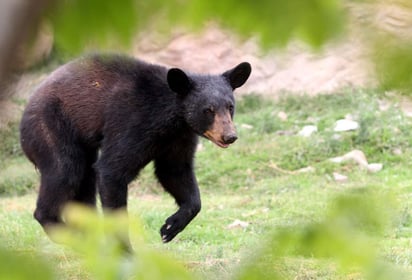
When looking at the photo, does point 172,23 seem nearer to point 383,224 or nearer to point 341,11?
point 341,11

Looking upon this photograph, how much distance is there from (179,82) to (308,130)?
5.64 metres

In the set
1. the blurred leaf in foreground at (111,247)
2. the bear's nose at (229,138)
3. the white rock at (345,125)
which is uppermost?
the blurred leaf in foreground at (111,247)

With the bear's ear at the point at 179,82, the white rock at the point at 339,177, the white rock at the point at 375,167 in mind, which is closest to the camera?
the bear's ear at the point at 179,82

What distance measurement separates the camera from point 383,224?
1.23 meters

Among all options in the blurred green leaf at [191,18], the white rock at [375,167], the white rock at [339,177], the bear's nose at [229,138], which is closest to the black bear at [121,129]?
the bear's nose at [229,138]

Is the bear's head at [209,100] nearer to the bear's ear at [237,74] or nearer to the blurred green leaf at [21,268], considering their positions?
the bear's ear at [237,74]

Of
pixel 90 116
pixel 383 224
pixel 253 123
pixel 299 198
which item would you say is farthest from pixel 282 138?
pixel 383 224

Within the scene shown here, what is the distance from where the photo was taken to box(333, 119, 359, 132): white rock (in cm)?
1094

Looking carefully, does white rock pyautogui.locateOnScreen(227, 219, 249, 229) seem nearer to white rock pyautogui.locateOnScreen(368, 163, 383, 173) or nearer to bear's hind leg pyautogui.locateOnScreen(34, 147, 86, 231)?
bear's hind leg pyautogui.locateOnScreen(34, 147, 86, 231)

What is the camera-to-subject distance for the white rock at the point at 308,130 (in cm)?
1123

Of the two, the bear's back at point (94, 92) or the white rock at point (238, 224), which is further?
the white rock at point (238, 224)

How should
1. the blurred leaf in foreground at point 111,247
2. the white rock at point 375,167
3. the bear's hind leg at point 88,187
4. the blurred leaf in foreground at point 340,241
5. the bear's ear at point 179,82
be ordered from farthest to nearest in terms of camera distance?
the white rock at point 375,167
the bear's hind leg at point 88,187
the bear's ear at point 179,82
the blurred leaf in foreground at point 340,241
the blurred leaf in foreground at point 111,247

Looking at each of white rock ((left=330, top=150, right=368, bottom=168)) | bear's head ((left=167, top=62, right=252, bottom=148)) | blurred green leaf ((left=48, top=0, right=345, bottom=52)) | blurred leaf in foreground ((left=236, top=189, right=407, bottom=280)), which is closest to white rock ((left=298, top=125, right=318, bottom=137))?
white rock ((left=330, top=150, right=368, bottom=168))

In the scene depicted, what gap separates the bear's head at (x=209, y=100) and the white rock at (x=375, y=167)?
13.4ft
